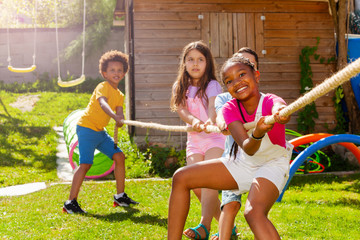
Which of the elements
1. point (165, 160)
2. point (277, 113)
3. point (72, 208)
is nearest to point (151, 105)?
point (165, 160)

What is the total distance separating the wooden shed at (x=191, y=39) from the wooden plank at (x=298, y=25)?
0.06ft

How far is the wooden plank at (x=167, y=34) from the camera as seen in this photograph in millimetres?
8352

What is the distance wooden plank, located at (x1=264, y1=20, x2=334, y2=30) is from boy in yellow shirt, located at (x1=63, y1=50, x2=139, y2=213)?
437cm

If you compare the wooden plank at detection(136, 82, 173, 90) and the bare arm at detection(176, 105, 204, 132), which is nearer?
the bare arm at detection(176, 105, 204, 132)

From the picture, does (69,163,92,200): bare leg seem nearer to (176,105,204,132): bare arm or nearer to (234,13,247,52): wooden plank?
(176,105,204,132): bare arm

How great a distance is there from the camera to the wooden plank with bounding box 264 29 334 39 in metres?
8.58

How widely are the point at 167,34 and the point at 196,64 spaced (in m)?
4.75

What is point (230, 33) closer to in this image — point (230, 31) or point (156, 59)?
point (230, 31)

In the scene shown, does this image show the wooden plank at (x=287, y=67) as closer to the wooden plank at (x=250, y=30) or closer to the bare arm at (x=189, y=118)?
the wooden plank at (x=250, y=30)

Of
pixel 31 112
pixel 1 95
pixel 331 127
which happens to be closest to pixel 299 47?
pixel 331 127

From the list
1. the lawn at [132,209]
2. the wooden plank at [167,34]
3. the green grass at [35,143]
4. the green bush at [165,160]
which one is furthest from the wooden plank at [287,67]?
the green grass at [35,143]

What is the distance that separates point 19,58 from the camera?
16.3 metres

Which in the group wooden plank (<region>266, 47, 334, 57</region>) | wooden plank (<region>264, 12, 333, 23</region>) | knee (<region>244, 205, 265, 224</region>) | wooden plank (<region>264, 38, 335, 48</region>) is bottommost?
knee (<region>244, 205, 265, 224</region>)

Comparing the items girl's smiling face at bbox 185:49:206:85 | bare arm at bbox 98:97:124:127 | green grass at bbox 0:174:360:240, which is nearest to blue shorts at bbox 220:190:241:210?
green grass at bbox 0:174:360:240
